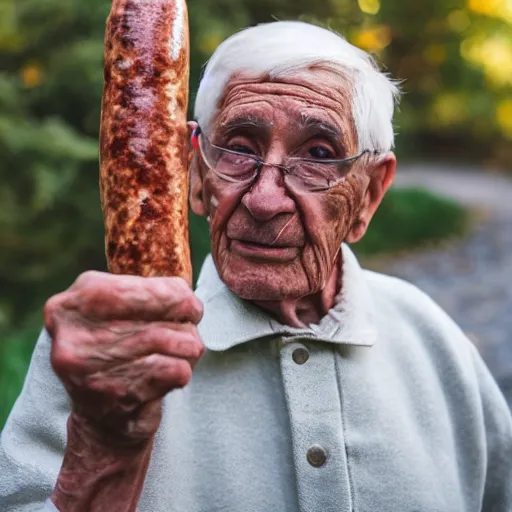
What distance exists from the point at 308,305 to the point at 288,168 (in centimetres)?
40

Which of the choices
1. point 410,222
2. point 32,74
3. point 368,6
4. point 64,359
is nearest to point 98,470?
point 64,359

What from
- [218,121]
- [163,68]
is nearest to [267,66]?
[218,121]

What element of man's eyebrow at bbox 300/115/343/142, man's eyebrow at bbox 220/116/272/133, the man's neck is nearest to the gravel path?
the man's neck

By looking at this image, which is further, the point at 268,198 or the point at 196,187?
the point at 196,187

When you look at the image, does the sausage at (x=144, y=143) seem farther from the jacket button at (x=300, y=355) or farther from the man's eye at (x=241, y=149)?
the jacket button at (x=300, y=355)

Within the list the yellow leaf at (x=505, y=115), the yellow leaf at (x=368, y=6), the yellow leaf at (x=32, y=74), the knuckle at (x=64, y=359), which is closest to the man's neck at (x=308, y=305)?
the knuckle at (x=64, y=359)

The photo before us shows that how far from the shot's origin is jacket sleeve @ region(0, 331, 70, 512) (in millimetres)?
1651

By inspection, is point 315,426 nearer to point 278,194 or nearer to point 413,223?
point 278,194

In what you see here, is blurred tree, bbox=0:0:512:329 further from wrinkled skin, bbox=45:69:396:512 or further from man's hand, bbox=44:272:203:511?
man's hand, bbox=44:272:203:511

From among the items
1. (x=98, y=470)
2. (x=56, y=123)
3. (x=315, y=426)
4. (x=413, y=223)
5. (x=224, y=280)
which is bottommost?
(x=413, y=223)

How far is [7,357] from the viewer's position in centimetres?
365

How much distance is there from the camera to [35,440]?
172cm

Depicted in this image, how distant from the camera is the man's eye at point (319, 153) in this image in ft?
5.94

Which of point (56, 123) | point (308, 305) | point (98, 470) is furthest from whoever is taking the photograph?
point (56, 123)
